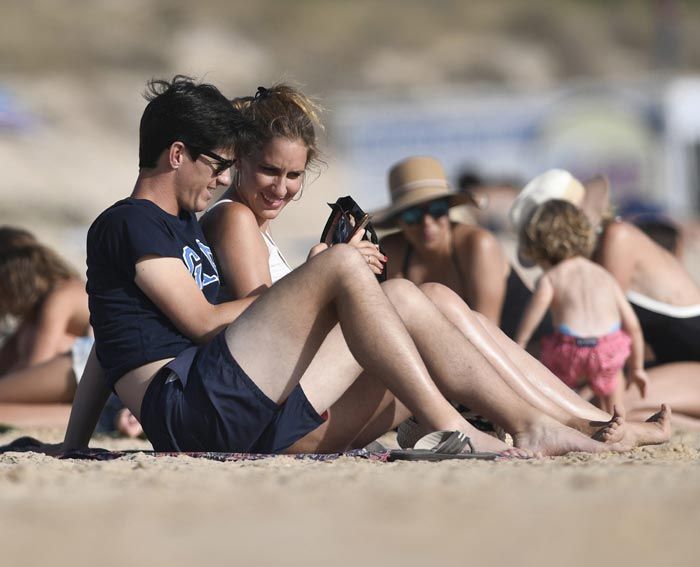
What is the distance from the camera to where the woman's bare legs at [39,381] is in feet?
19.6

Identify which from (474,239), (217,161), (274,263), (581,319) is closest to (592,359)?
(581,319)

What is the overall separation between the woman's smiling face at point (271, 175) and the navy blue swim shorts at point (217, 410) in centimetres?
69

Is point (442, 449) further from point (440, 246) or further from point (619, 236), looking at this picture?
point (619, 236)

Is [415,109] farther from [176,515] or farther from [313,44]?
[313,44]

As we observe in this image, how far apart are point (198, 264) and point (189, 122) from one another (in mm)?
451

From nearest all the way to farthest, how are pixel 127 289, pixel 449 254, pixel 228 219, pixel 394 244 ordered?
pixel 127 289 → pixel 228 219 → pixel 449 254 → pixel 394 244

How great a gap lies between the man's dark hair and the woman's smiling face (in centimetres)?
27

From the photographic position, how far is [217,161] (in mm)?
3850

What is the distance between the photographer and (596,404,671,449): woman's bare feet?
3.96m

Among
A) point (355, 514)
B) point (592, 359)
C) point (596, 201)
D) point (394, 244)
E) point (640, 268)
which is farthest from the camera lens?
point (596, 201)

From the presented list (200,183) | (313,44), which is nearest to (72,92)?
(313,44)

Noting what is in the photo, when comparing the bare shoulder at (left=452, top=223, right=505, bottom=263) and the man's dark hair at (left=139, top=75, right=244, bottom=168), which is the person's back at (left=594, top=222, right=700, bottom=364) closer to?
the bare shoulder at (left=452, top=223, right=505, bottom=263)

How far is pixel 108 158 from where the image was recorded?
27.6 meters

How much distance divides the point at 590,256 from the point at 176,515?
12.6 ft
